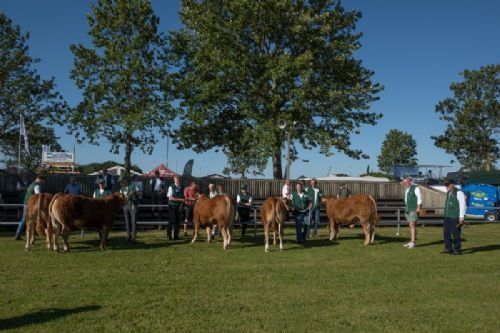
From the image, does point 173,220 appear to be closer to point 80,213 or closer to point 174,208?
point 174,208

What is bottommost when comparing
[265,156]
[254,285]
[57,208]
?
[254,285]

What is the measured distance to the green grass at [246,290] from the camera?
20.9 feet

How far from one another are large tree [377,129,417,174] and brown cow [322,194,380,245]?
77.9 meters

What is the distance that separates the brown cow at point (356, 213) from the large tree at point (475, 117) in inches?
1418

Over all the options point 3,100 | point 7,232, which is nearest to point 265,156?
point 7,232

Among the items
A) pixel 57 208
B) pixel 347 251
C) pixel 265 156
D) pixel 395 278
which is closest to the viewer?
pixel 395 278

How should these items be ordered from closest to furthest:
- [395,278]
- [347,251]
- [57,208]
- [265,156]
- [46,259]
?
[395,278] → [46,259] → [57,208] → [347,251] → [265,156]

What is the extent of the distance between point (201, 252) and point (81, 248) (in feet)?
10.8

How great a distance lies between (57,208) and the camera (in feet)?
40.4

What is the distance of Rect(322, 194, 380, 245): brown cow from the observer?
49.5 feet

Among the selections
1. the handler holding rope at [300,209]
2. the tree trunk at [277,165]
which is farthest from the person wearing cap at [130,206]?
the tree trunk at [277,165]

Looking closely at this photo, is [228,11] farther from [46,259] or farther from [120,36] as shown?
[46,259]

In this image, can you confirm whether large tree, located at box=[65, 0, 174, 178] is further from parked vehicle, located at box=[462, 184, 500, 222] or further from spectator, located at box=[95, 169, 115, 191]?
parked vehicle, located at box=[462, 184, 500, 222]

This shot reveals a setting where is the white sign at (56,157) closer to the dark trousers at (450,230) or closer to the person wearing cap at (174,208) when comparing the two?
the person wearing cap at (174,208)
